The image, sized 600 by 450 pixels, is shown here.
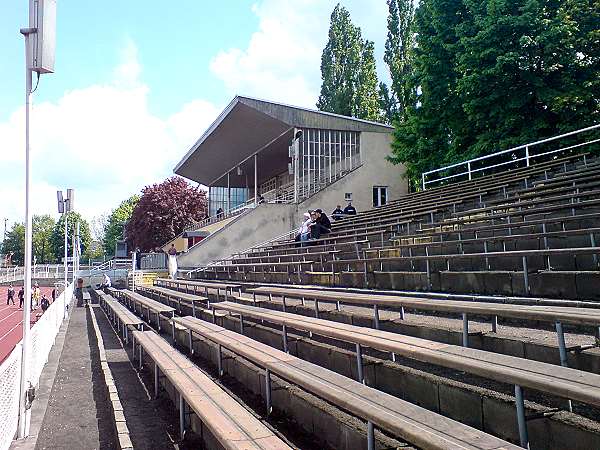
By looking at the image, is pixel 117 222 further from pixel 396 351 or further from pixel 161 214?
pixel 396 351

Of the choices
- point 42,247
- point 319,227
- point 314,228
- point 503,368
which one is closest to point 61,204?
point 314,228

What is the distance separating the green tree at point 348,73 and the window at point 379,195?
1357 centimetres

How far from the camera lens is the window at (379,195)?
23.5 meters

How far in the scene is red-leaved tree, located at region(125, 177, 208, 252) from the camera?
47.2 m

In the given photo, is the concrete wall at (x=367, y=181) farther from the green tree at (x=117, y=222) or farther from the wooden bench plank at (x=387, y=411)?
the green tree at (x=117, y=222)

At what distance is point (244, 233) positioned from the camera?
22.1 m

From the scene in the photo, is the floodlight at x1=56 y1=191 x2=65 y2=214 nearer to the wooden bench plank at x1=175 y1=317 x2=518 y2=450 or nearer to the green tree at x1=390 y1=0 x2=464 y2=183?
the wooden bench plank at x1=175 y1=317 x2=518 y2=450

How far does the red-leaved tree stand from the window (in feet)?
92.4

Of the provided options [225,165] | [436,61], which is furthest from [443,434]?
[225,165]

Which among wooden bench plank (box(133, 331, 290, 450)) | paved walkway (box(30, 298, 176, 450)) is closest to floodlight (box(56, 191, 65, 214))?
paved walkway (box(30, 298, 176, 450))

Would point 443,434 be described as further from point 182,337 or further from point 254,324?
point 182,337

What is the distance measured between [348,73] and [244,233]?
19.7m

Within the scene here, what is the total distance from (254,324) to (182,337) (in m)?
1.53

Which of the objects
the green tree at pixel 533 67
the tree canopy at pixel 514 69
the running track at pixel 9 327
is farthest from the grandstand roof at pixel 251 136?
the running track at pixel 9 327
